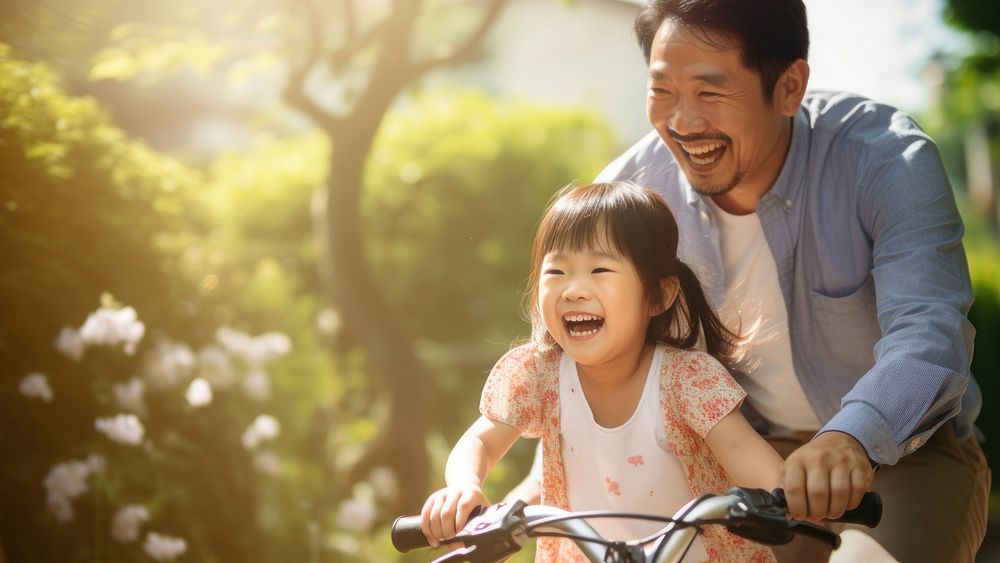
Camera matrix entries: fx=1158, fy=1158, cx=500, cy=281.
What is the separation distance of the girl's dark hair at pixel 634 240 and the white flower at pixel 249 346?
215 cm

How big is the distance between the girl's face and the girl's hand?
370 millimetres

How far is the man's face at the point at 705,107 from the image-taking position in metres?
2.55

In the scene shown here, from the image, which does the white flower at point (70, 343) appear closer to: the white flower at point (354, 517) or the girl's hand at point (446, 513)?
the white flower at point (354, 517)

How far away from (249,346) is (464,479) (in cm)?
238

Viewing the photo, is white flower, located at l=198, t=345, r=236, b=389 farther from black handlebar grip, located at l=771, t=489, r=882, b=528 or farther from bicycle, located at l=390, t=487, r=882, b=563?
black handlebar grip, located at l=771, t=489, r=882, b=528

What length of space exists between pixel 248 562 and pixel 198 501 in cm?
33

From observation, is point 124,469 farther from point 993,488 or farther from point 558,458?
point 993,488

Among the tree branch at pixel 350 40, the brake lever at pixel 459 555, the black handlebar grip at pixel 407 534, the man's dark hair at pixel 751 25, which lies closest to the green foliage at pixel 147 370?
the man's dark hair at pixel 751 25

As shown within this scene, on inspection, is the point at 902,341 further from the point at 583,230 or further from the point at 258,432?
the point at 258,432

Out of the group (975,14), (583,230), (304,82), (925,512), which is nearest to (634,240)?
(583,230)

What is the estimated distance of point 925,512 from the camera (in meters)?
2.51

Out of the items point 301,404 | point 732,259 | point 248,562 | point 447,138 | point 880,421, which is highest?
point 447,138

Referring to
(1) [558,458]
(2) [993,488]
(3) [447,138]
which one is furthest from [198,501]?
(2) [993,488]

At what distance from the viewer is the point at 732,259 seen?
286cm
